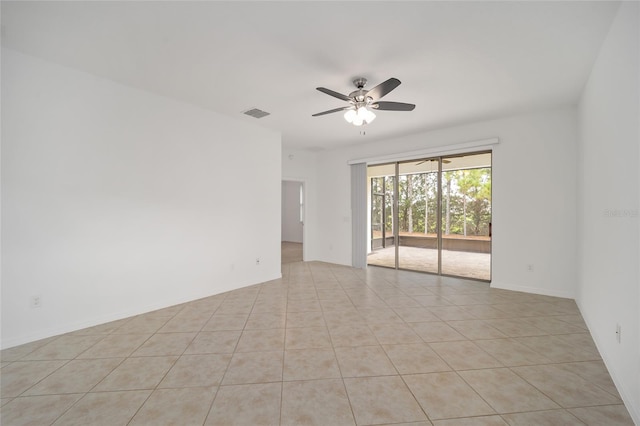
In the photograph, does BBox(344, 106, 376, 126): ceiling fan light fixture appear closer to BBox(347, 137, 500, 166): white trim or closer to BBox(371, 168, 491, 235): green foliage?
BBox(347, 137, 500, 166): white trim

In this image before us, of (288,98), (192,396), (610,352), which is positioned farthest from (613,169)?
(192,396)

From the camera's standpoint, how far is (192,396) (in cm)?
187

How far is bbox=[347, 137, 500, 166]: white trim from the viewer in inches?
179

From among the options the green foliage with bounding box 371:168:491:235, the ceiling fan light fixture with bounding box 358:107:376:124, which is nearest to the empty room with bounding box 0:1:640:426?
the ceiling fan light fixture with bounding box 358:107:376:124

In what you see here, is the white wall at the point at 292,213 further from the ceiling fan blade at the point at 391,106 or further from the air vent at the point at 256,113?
the ceiling fan blade at the point at 391,106

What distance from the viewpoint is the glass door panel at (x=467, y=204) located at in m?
5.75

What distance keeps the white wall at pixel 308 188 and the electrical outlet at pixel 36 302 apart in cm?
469

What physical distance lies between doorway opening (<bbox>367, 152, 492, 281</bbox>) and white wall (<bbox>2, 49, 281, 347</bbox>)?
11.3 feet

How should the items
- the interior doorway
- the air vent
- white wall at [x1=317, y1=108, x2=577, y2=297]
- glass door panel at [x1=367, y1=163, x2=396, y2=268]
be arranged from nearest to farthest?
white wall at [x1=317, y1=108, x2=577, y2=297]
the air vent
glass door panel at [x1=367, y1=163, x2=396, y2=268]
the interior doorway

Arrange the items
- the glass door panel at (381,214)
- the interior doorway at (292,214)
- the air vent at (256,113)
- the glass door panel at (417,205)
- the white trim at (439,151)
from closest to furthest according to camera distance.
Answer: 1. the air vent at (256,113)
2. the white trim at (439,151)
3. the glass door panel at (417,205)
4. the glass door panel at (381,214)
5. the interior doorway at (292,214)

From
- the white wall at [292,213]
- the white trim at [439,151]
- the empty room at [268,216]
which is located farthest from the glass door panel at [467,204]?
the white wall at [292,213]

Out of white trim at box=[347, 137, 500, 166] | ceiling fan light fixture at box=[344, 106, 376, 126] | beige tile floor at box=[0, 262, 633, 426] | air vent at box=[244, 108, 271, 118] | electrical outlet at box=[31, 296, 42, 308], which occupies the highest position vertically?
air vent at box=[244, 108, 271, 118]

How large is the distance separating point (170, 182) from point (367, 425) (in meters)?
3.52

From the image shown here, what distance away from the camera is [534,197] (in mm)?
4191
